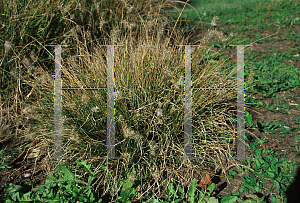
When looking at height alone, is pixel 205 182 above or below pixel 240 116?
below

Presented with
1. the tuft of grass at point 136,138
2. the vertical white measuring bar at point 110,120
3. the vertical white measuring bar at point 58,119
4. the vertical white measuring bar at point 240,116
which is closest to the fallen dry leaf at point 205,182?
the tuft of grass at point 136,138

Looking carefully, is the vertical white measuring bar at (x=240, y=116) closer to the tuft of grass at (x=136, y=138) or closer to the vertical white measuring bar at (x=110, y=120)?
the tuft of grass at (x=136, y=138)

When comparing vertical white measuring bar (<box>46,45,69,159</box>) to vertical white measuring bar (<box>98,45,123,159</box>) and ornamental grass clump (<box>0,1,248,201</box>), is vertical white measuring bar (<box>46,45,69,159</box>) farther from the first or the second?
vertical white measuring bar (<box>98,45,123,159</box>)

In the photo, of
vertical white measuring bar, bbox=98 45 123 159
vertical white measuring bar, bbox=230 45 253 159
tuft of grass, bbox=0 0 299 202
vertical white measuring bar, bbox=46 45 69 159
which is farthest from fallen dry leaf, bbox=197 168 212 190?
vertical white measuring bar, bbox=46 45 69 159

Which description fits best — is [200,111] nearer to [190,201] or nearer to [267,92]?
[190,201]

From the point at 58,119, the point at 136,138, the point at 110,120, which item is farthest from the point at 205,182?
the point at 58,119

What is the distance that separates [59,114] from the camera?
7.48ft

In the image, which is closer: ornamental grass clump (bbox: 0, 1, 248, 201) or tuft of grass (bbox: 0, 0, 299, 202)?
tuft of grass (bbox: 0, 0, 299, 202)

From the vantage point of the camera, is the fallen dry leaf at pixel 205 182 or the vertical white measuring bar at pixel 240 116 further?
the vertical white measuring bar at pixel 240 116

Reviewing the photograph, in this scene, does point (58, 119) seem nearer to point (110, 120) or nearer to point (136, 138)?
point (110, 120)

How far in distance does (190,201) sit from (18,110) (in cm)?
212

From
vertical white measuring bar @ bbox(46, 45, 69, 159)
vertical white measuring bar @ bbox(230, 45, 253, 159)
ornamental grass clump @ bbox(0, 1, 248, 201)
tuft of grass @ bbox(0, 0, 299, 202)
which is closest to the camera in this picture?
tuft of grass @ bbox(0, 0, 299, 202)

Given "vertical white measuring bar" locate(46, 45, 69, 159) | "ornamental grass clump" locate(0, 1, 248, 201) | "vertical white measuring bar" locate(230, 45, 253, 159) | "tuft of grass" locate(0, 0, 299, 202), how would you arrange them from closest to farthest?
"tuft of grass" locate(0, 0, 299, 202) → "ornamental grass clump" locate(0, 1, 248, 201) → "vertical white measuring bar" locate(46, 45, 69, 159) → "vertical white measuring bar" locate(230, 45, 253, 159)

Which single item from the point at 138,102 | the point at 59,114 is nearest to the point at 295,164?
the point at 138,102
